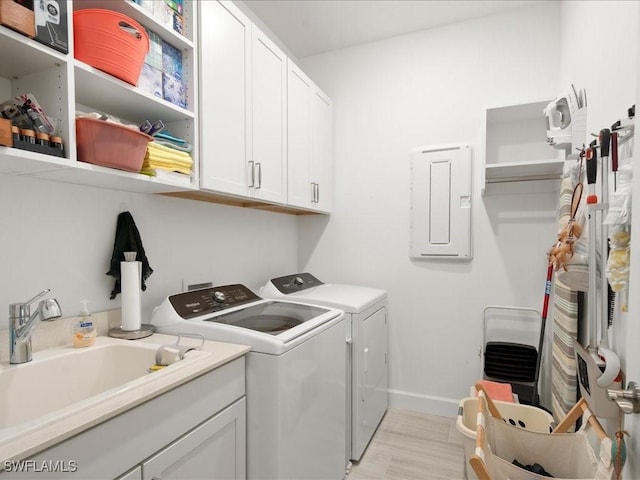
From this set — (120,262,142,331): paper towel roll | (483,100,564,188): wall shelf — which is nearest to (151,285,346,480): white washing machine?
(120,262,142,331): paper towel roll

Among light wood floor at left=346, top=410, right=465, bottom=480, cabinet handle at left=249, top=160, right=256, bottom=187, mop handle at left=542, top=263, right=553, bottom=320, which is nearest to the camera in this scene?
cabinet handle at left=249, top=160, right=256, bottom=187

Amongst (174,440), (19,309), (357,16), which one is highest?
(357,16)

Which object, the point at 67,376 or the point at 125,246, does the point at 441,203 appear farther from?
the point at 67,376

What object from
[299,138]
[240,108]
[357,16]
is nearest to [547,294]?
[299,138]

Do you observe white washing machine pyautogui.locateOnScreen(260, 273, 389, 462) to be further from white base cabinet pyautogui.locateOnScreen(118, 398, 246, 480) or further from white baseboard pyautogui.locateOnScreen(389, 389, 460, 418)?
white base cabinet pyautogui.locateOnScreen(118, 398, 246, 480)

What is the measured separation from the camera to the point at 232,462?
1.27 metres

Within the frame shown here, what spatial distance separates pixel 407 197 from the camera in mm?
2758

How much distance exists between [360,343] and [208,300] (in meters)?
0.94

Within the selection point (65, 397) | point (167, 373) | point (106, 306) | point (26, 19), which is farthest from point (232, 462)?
point (26, 19)

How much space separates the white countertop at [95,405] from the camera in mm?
688

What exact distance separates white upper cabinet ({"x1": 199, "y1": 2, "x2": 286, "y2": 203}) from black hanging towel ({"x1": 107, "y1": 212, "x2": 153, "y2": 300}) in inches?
15.3

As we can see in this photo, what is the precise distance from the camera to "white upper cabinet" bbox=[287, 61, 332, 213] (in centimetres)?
231

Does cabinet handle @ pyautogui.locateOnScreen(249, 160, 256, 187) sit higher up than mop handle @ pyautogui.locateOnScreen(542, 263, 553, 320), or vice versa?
cabinet handle @ pyautogui.locateOnScreen(249, 160, 256, 187)

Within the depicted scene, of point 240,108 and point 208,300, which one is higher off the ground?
point 240,108
